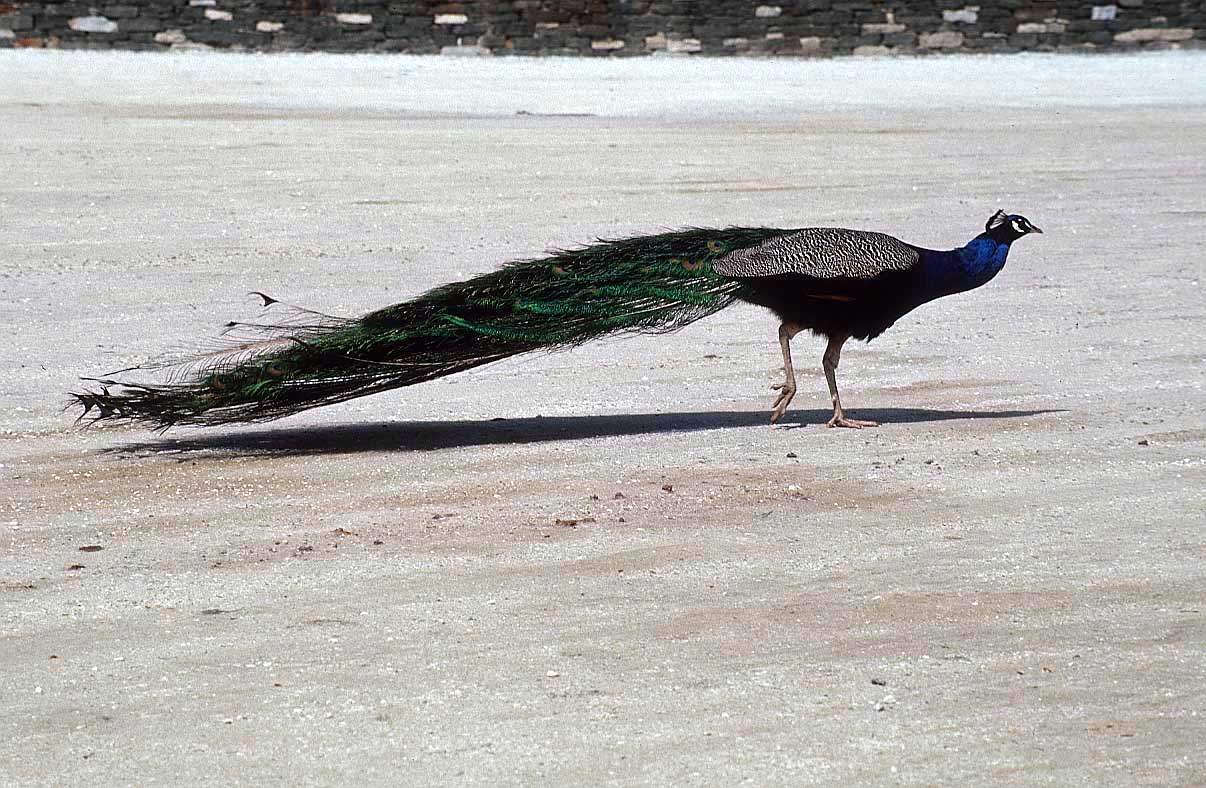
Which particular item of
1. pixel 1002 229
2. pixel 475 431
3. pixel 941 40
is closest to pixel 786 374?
pixel 1002 229

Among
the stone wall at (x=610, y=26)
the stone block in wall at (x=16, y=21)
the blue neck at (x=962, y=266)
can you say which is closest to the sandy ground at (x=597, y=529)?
the blue neck at (x=962, y=266)

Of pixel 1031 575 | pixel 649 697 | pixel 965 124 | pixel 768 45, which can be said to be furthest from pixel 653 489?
pixel 768 45

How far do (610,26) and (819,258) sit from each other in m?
18.0

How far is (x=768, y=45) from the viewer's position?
24.8 metres

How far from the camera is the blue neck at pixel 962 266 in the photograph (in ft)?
23.6

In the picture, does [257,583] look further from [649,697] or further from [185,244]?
[185,244]

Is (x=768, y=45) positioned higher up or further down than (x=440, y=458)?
higher up

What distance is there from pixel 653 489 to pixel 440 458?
40.9 inches

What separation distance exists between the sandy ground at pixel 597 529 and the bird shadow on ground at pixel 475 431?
3 centimetres

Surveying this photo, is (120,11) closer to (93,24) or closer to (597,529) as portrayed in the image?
(93,24)

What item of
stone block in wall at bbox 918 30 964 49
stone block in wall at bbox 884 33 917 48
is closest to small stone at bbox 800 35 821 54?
stone block in wall at bbox 884 33 917 48

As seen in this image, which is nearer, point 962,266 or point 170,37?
point 962,266

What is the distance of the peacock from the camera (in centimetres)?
677

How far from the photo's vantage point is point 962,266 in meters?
7.25
